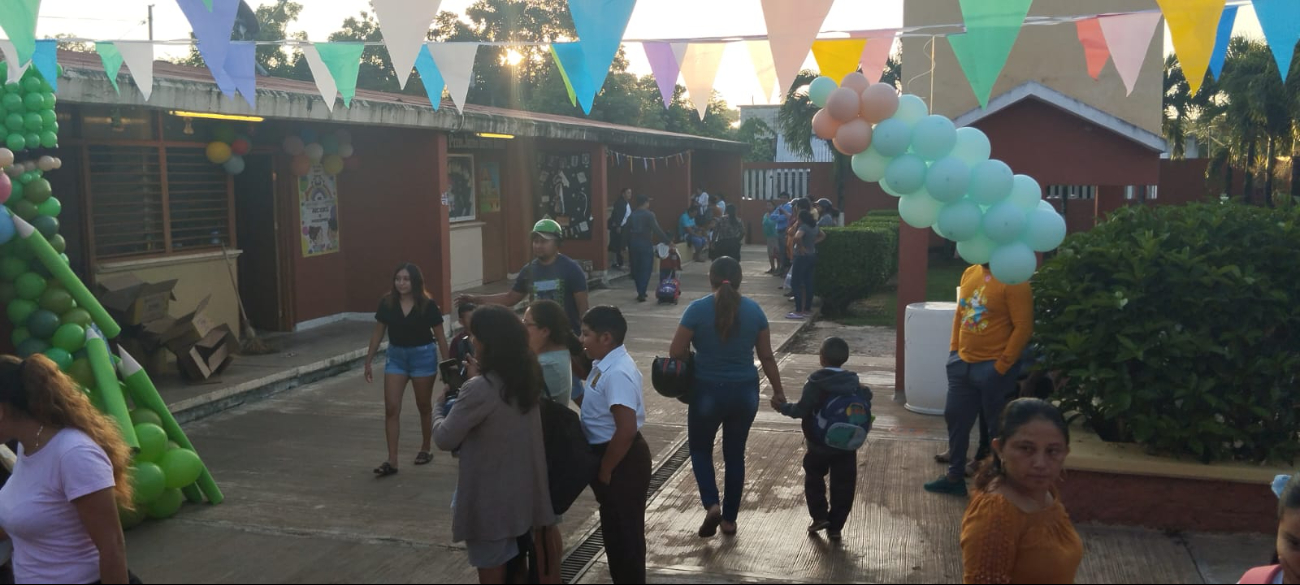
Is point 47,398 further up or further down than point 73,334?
further up

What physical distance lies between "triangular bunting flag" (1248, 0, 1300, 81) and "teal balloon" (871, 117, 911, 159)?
6.41 feet

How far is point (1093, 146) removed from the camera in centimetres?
1045

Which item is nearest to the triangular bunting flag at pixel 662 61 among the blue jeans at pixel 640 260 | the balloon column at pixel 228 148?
the balloon column at pixel 228 148

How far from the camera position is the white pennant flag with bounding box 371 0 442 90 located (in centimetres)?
604

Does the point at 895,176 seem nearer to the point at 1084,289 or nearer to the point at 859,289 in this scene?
the point at 1084,289

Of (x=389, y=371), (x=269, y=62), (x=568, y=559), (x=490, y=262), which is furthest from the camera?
(x=269, y=62)

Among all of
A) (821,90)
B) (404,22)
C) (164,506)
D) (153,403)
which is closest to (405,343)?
(153,403)

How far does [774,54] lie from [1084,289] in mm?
2216

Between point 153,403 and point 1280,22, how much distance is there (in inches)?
267

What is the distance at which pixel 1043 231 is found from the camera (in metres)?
5.88

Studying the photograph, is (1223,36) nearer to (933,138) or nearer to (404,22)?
(933,138)

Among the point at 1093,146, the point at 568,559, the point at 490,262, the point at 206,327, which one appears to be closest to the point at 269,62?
the point at 490,262

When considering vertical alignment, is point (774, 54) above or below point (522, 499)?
above

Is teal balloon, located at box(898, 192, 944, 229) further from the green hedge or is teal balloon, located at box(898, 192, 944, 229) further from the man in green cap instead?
the green hedge
